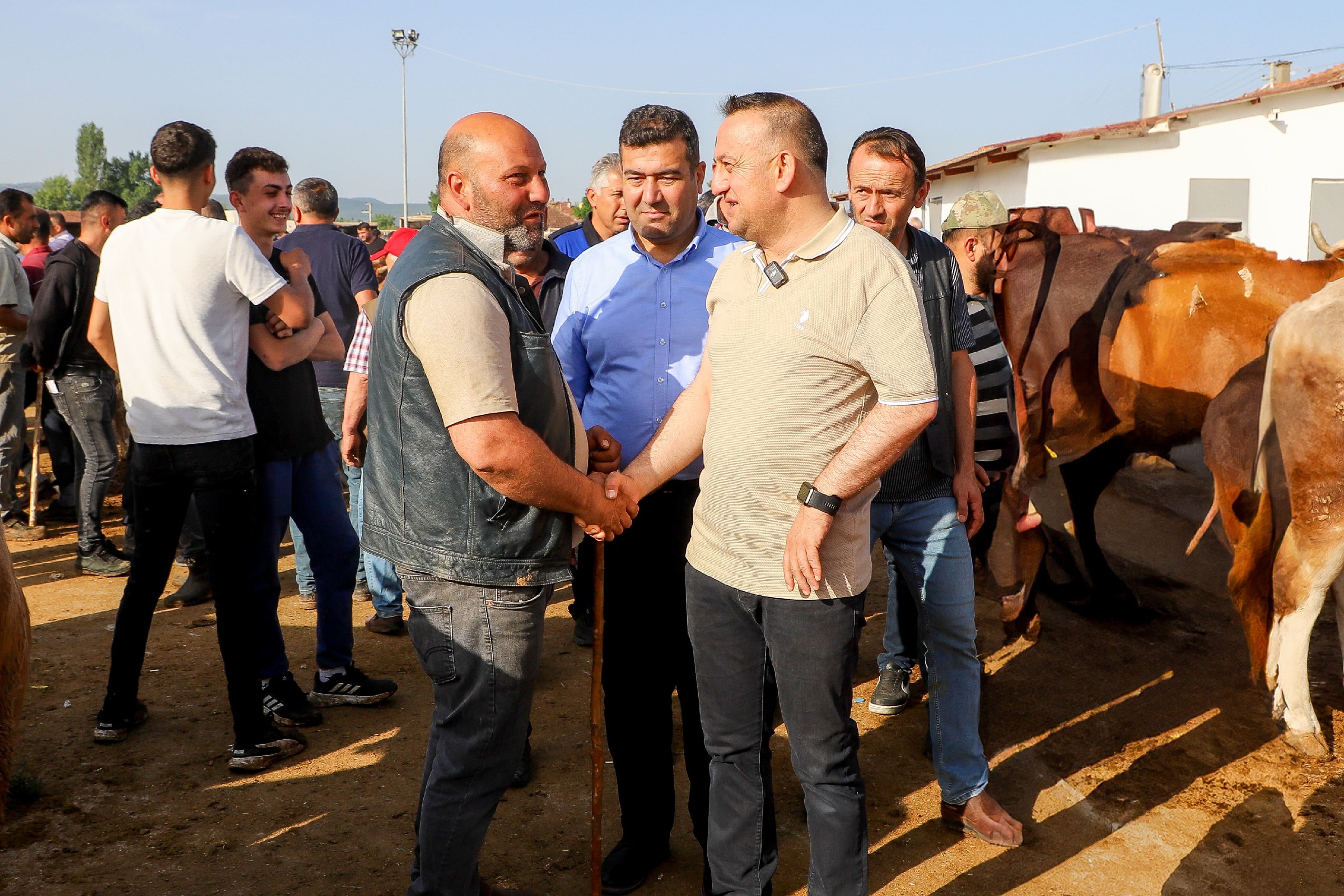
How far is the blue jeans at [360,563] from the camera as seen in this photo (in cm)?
538

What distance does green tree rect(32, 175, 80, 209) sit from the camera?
2761 inches

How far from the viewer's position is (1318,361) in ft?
12.9

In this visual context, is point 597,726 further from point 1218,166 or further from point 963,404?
point 1218,166

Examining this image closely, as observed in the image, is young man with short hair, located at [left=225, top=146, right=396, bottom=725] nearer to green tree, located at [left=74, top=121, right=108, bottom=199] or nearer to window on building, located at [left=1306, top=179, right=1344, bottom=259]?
window on building, located at [left=1306, top=179, right=1344, bottom=259]

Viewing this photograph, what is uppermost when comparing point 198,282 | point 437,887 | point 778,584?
point 198,282

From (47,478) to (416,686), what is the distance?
5.48 m

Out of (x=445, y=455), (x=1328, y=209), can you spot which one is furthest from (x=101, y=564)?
(x=1328, y=209)

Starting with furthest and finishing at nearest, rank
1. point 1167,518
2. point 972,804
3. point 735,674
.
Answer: point 1167,518 → point 972,804 → point 735,674

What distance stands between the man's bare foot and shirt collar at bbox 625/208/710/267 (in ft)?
6.70

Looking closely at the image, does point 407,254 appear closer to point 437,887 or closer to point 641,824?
point 437,887

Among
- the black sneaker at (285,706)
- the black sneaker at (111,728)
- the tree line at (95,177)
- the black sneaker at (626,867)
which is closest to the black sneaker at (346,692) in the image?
the black sneaker at (285,706)

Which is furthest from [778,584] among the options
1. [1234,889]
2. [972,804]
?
[1234,889]

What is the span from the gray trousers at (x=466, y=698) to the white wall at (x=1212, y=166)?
1299cm

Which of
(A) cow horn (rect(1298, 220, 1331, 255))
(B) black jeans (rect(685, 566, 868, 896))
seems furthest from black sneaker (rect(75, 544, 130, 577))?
(A) cow horn (rect(1298, 220, 1331, 255))
